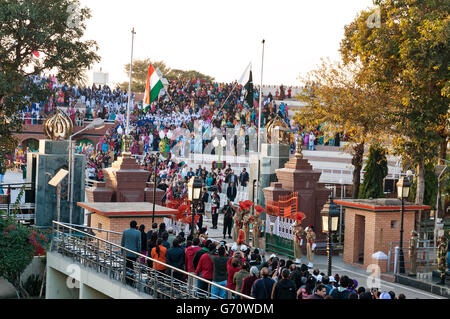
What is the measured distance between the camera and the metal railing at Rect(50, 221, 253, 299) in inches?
457

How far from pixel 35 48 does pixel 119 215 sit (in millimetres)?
8370

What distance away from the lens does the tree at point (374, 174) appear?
27.7 meters

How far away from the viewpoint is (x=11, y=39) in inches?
852

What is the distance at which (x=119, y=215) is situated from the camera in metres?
16.8

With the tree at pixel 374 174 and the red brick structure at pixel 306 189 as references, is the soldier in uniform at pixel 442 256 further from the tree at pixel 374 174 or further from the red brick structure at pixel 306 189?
the tree at pixel 374 174

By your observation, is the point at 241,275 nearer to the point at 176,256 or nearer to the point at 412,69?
the point at 176,256

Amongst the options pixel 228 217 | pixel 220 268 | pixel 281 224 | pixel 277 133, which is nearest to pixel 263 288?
pixel 220 268

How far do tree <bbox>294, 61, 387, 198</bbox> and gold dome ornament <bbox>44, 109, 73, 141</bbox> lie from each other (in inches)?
498

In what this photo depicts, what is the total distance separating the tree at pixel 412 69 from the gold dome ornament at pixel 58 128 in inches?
484

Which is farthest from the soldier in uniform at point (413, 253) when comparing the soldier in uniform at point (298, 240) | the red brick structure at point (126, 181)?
the red brick structure at point (126, 181)

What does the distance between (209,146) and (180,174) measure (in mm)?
8420

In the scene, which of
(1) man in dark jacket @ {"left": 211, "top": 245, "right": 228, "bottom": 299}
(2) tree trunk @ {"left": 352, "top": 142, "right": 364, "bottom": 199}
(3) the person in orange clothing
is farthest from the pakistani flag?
(1) man in dark jacket @ {"left": 211, "top": 245, "right": 228, "bottom": 299}

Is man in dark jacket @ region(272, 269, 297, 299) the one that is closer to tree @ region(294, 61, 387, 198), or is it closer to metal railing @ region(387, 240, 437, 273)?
metal railing @ region(387, 240, 437, 273)
